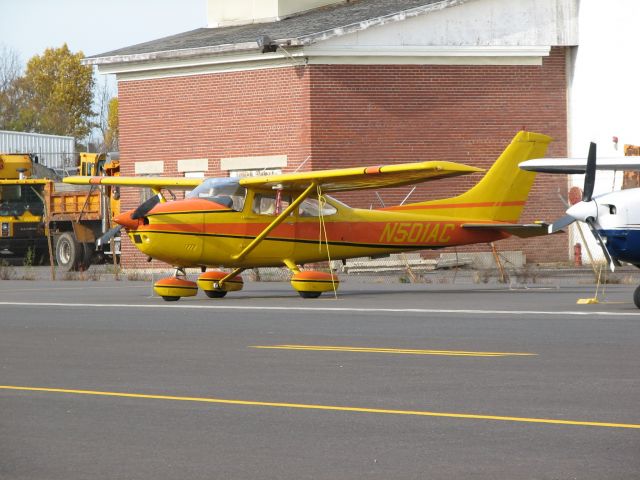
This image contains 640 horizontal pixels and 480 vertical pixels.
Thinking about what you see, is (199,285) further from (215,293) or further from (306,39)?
(306,39)

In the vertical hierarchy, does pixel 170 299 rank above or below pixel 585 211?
below

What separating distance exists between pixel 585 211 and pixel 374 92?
48.9 feet

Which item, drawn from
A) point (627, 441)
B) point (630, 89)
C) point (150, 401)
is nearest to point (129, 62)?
point (630, 89)

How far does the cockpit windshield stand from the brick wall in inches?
372

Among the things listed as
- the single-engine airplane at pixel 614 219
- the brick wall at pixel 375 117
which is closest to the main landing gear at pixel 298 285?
the single-engine airplane at pixel 614 219

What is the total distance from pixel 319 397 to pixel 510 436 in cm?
225

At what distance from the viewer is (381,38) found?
110 feet

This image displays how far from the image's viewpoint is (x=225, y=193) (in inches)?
941

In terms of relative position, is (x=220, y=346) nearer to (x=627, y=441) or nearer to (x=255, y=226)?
(x=627, y=441)

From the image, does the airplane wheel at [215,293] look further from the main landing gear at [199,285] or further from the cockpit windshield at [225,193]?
the cockpit windshield at [225,193]

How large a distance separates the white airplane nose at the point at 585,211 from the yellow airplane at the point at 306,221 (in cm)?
293

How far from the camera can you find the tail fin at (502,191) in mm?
25609

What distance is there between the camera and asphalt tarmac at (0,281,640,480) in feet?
25.9

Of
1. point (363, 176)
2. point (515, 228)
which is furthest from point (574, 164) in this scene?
point (363, 176)
